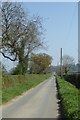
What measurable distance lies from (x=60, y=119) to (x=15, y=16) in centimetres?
3551

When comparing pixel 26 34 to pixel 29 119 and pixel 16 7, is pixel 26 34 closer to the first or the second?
pixel 16 7

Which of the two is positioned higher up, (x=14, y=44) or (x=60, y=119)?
(x=14, y=44)

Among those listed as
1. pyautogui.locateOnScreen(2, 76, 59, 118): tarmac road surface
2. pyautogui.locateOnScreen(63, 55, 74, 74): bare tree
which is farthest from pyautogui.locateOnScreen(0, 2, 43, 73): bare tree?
pyautogui.locateOnScreen(63, 55, 74, 74): bare tree

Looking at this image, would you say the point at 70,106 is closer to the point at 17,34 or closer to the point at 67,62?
the point at 17,34

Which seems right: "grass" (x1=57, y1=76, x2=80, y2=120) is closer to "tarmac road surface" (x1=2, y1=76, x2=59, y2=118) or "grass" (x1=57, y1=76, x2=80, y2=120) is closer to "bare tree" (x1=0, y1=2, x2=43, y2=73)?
"tarmac road surface" (x1=2, y1=76, x2=59, y2=118)

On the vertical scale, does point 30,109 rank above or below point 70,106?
below

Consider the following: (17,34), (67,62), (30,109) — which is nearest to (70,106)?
(30,109)

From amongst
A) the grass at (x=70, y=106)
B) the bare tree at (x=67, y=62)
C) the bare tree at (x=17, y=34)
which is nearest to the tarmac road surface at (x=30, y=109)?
the grass at (x=70, y=106)

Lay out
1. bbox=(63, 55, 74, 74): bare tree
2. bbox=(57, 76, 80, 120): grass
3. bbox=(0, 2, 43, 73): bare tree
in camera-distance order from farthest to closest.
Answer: bbox=(63, 55, 74, 74): bare tree < bbox=(0, 2, 43, 73): bare tree < bbox=(57, 76, 80, 120): grass

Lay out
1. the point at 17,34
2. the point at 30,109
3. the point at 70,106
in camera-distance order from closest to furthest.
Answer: the point at 70,106 < the point at 30,109 < the point at 17,34

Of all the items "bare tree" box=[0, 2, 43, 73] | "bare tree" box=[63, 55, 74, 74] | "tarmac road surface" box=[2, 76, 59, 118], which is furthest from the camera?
"bare tree" box=[63, 55, 74, 74]

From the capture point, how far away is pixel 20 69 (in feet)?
174

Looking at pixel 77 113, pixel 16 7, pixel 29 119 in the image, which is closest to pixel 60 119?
pixel 29 119

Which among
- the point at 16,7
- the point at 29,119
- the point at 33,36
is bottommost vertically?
the point at 29,119
